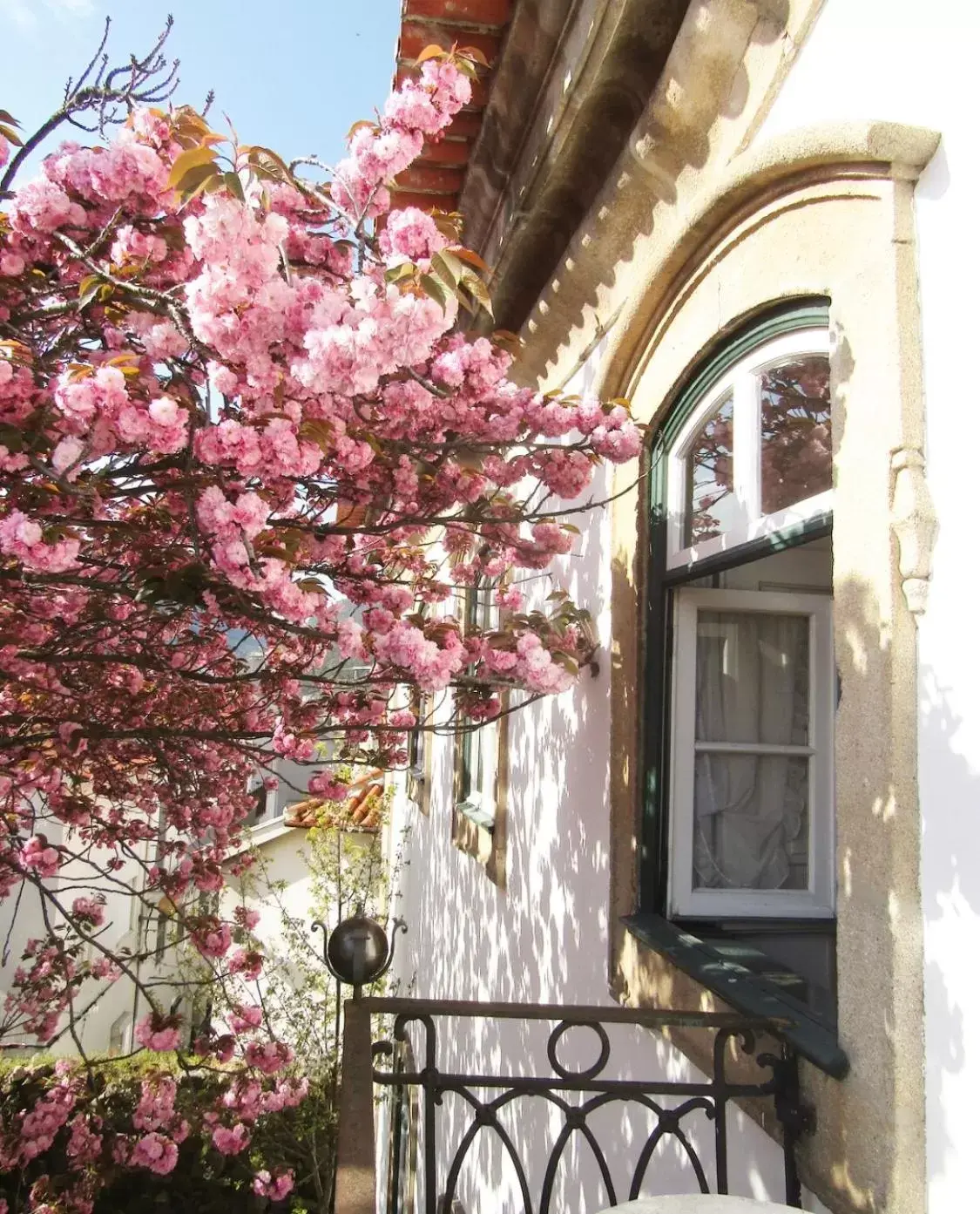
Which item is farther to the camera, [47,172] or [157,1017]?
[157,1017]

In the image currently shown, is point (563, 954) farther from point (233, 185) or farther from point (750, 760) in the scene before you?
point (233, 185)

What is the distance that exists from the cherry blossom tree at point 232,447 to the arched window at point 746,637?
13.8 inches

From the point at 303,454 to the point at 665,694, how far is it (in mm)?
1677

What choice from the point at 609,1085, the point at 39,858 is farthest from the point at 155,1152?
the point at 609,1085

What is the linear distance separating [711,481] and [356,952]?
Result: 184 cm

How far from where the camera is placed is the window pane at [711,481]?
314 cm

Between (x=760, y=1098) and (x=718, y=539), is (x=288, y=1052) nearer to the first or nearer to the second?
(x=760, y=1098)

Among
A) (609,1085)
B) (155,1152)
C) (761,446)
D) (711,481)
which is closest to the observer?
(609,1085)

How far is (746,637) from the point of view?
3.91m

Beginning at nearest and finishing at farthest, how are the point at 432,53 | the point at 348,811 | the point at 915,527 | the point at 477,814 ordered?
the point at 915,527, the point at 432,53, the point at 477,814, the point at 348,811

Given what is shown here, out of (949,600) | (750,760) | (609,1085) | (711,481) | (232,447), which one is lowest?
(609,1085)

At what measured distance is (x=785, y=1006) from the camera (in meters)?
2.42

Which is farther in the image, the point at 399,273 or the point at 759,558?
the point at 759,558

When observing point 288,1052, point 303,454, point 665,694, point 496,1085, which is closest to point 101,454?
point 303,454
